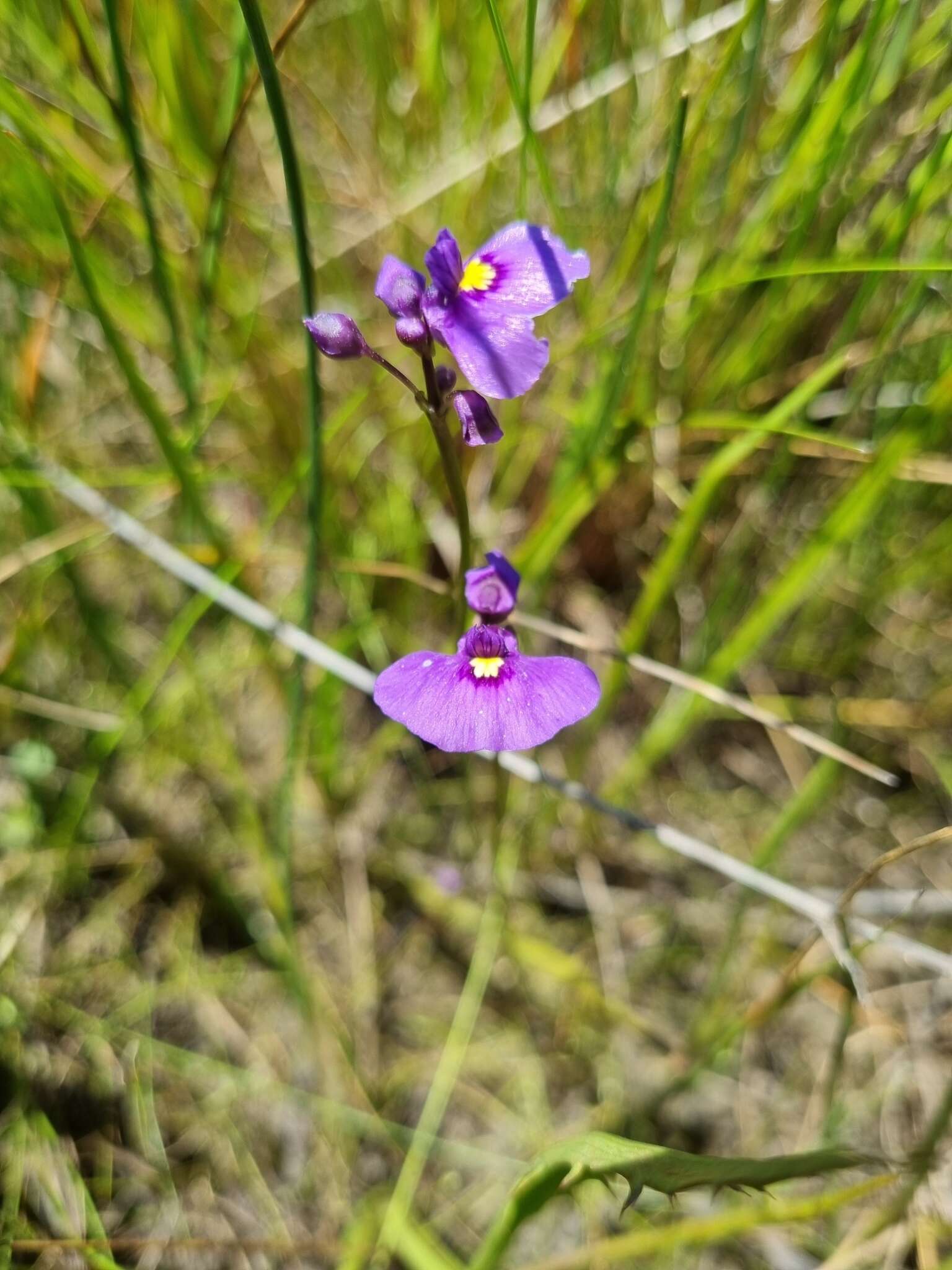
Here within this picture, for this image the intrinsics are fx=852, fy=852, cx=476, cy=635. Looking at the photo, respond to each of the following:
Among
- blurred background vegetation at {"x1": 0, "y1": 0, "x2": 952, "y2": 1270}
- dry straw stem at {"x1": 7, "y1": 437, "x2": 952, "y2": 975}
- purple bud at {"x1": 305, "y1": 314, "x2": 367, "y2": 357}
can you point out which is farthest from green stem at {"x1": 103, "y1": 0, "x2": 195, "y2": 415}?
purple bud at {"x1": 305, "y1": 314, "x2": 367, "y2": 357}

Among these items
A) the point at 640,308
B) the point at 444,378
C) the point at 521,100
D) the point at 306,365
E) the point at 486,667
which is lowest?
the point at 486,667

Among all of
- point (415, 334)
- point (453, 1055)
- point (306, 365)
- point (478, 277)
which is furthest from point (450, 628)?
point (415, 334)

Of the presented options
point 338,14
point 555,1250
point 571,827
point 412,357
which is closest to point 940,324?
Result: point 412,357

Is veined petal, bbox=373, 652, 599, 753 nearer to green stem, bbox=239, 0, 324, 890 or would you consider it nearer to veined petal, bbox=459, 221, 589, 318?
green stem, bbox=239, 0, 324, 890

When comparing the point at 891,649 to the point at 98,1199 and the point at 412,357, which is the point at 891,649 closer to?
the point at 412,357

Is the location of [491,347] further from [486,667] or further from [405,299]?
[486,667]

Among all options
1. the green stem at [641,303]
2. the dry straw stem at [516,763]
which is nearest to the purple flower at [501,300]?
the green stem at [641,303]
